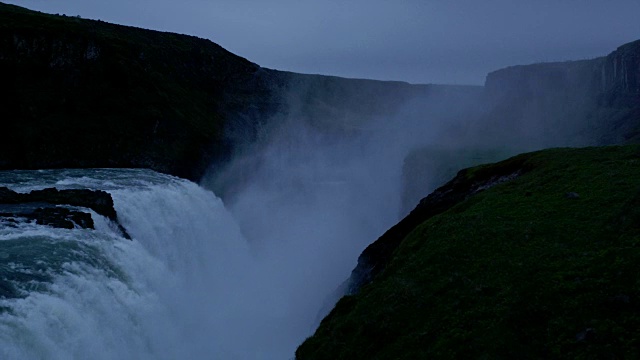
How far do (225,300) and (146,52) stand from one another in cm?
6483

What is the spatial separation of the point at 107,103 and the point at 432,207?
50.2 m

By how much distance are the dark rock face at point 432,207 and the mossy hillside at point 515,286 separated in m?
5.15

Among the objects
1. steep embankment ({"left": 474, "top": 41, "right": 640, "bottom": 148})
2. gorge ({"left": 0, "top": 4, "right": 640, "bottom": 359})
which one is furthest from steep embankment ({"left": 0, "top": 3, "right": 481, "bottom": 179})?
steep embankment ({"left": 474, "top": 41, "right": 640, "bottom": 148})

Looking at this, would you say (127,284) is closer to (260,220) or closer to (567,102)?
(260,220)

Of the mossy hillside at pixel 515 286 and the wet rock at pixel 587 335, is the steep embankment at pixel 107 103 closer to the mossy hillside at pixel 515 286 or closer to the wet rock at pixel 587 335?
the mossy hillside at pixel 515 286

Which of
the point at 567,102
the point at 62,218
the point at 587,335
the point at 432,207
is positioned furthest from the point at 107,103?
the point at 567,102

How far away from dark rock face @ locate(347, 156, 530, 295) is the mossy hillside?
16.9 ft

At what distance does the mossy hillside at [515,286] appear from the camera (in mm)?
12227

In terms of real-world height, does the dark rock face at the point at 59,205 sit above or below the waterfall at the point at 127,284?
above

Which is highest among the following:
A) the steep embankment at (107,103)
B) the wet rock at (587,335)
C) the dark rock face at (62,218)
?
the steep embankment at (107,103)

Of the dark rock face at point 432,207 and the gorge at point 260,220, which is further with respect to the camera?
the dark rock face at point 432,207

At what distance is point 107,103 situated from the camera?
219ft

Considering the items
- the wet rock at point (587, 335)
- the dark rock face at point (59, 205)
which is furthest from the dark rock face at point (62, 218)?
the wet rock at point (587, 335)

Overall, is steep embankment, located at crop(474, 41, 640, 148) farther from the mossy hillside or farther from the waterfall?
the waterfall
